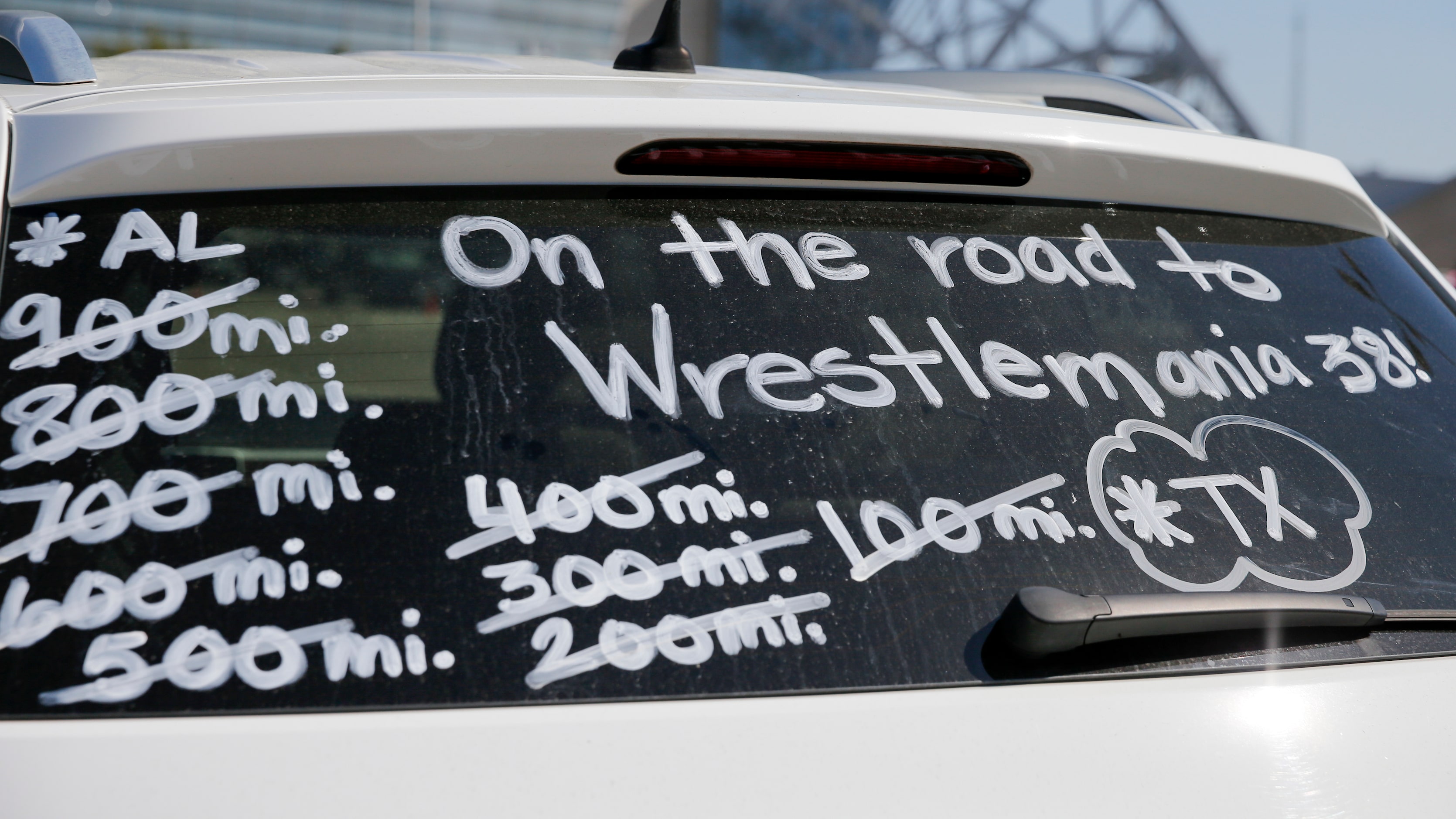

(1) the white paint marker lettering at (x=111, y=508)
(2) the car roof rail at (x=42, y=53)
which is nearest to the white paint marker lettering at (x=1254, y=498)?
(1) the white paint marker lettering at (x=111, y=508)

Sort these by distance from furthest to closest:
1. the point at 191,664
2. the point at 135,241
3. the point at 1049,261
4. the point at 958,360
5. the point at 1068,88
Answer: the point at 1068,88
the point at 1049,261
the point at 958,360
the point at 135,241
the point at 191,664

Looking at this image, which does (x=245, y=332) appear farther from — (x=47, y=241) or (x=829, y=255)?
(x=829, y=255)

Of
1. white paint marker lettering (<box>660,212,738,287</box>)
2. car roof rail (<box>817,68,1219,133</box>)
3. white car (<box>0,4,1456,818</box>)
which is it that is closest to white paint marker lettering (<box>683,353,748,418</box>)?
white car (<box>0,4,1456,818</box>)

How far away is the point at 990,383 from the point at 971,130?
33 cm

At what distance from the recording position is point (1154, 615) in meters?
1.07

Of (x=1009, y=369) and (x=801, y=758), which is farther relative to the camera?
(x=1009, y=369)

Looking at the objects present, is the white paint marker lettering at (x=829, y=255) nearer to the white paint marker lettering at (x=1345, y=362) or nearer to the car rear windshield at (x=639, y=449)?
the car rear windshield at (x=639, y=449)

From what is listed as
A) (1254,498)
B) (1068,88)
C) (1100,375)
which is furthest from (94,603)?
(1068,88)

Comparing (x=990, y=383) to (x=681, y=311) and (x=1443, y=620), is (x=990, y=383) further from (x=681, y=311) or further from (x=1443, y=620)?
(x=1443, y=620)

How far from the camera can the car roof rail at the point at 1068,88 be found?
A: 231 cm

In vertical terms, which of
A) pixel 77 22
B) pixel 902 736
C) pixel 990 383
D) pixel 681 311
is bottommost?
pixel 902 736

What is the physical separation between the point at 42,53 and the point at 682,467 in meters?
1.04

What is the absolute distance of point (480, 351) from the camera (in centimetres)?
116

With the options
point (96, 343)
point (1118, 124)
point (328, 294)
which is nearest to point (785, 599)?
point (328, 294)
